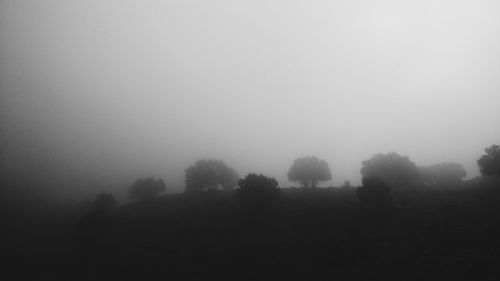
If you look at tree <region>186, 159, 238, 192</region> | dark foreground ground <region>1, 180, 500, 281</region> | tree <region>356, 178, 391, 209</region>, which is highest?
tree <region>186, 159, 238, 192</region>

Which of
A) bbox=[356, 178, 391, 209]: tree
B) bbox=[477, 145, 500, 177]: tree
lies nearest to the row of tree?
bbox=[477, 145, 500, 177]: tree

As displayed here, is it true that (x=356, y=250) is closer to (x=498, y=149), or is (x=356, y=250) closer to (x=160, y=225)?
(x=160, y=225)

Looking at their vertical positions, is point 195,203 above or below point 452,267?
above

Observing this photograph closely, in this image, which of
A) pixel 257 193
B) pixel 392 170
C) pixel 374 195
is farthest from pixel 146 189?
pixel 392 170

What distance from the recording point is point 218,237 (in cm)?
4769

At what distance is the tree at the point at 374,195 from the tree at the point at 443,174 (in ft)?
125

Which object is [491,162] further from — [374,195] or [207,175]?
[207,175]

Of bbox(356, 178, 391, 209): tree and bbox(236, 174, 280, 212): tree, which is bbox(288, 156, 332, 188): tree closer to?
bbox(236, 174, 280, 212): tree

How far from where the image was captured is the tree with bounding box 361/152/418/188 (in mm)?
70250

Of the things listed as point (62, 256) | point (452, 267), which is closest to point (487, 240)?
point (452, 267)

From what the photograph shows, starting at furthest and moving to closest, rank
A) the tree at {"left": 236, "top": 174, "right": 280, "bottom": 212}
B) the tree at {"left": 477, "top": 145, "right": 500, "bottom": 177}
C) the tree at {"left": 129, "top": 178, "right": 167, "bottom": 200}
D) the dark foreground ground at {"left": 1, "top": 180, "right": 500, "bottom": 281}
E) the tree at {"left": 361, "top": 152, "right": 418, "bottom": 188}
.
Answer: the tree at {"left": 129, "top": 178, "right": 167, "bottom": 200}, the tree at {"left": 361, "top": 152, "right": 418, "bottom": 188}, the tree at {"left": 477, "top": 145, "right": 500, "bottom": 177}, the tree at {"left": 236, "top": 174, "right": 280, "bottom": 212}, the dark foreground ground at {"left": 1, "top": 180, "right": 500, "bottom": 281}

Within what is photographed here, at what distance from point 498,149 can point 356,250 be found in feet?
164

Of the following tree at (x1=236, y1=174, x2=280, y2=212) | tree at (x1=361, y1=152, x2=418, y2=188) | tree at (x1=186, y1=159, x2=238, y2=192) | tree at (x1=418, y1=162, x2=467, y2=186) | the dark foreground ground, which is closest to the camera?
the dark foreground ground

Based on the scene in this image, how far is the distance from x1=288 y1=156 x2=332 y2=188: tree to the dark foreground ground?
1798cm
